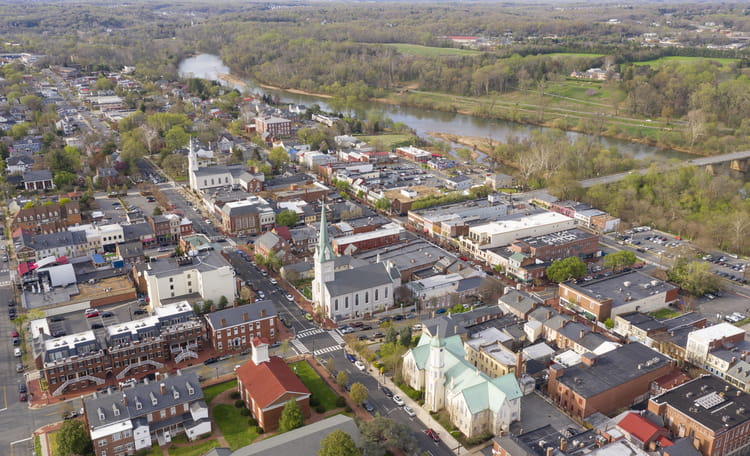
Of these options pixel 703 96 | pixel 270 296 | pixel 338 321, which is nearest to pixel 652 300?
pixel 338 321

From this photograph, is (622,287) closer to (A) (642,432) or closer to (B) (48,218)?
(A) (642,432)

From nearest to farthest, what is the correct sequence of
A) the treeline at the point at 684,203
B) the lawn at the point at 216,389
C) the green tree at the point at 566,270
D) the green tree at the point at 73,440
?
the green tree at the point at 73,440 → the lawn at the point at 216,389 → the green tree at the point at 566,270 → the treeline at the point at 684,203

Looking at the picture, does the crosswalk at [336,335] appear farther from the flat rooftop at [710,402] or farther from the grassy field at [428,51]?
the grassy field at [428,51]

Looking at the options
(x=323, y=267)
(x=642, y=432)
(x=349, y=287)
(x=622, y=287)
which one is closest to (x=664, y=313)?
(x=622, y=287)

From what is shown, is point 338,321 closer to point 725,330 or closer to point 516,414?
point 516,414

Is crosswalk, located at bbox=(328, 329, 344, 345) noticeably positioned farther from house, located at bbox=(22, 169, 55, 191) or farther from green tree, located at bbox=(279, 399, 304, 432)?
house, located at bbox=(22, 169, 55, 191)

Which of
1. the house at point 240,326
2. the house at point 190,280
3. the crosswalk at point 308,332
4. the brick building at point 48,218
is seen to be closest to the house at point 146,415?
the house at point 240,326
